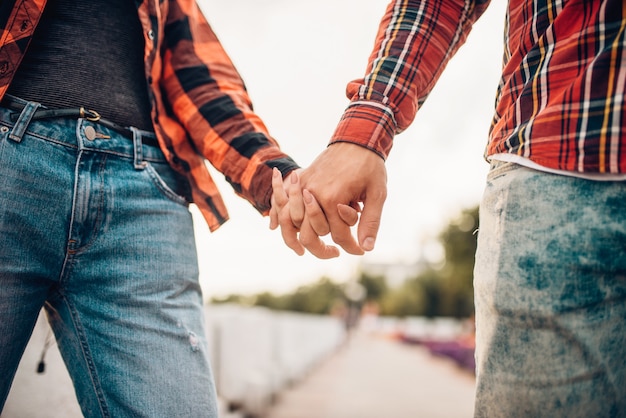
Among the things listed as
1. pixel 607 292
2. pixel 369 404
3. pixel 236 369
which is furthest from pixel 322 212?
pixel 369 404

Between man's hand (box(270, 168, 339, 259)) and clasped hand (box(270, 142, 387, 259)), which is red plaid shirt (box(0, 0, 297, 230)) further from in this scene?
clasped hand (box(270, 142, 387, 259))

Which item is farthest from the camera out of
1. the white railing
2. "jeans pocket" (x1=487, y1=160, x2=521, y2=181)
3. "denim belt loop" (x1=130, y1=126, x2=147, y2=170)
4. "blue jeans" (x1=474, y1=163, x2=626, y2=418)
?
the white railing

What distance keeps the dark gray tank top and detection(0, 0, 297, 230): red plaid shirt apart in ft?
0.28

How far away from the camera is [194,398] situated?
53.7 inches

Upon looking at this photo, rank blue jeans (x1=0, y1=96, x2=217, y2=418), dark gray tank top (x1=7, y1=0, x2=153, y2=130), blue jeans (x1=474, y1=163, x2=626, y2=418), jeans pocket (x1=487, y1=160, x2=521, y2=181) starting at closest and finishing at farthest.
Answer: blue jeans (x1=474, y1=163, x2=626, y2=418), jeans pocket (x1=487, y1=160, x2=521, y2=181), blue jeans (x1=0, y1=96, x2=217, y2=418), dark gray tank top (x1=7, y1=0, x2=153, y2=130)

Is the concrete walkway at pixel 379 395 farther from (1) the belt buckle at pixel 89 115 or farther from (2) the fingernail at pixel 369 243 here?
(1) the belt buckle at pixel 89 115

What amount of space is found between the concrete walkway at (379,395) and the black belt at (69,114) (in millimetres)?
5494

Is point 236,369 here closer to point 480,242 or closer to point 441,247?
point 480,242

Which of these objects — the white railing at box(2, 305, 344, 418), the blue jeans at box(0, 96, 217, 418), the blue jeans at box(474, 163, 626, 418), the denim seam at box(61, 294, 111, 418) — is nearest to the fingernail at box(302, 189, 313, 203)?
the blue jeans at box(0, 96, 217, 418)

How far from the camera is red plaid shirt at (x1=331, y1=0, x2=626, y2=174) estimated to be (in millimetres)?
895

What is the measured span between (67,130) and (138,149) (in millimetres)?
200

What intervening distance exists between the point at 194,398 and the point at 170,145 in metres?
0.79

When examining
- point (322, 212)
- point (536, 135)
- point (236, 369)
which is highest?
point (536, 135)

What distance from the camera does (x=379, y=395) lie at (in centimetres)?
839
